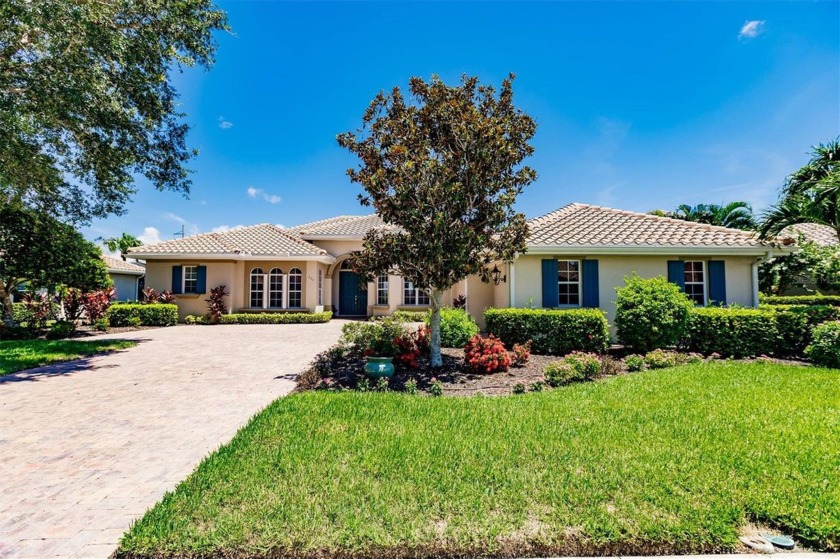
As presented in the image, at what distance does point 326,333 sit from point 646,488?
1455 cm

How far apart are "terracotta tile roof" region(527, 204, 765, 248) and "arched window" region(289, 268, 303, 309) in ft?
43.6

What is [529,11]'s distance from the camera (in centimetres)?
1075

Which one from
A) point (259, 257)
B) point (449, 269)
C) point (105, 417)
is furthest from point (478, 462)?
point (259, 257)

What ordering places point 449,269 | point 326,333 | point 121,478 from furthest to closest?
point 326,333
point 449,269
point 121,478

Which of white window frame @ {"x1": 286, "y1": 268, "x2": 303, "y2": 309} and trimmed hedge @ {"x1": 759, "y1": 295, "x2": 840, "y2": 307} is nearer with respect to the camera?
trimmed hedge @ {"x1": 759, "y1": 295, "x2": 840, "y2": 307}

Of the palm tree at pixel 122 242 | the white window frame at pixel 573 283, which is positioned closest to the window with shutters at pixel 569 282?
the white window frame at pixel 573 283

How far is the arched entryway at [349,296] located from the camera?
24203 mm

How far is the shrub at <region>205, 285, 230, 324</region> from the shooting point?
791 inches

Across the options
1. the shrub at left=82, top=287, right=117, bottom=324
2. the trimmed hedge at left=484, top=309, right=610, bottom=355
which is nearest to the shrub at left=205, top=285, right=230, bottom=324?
the shrub at left=82, top=287, right=117, bottom=324

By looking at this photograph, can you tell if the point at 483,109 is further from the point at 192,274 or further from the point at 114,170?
the point at 192,274

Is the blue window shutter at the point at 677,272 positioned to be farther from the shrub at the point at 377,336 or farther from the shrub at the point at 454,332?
the shrub at the point at 377,336

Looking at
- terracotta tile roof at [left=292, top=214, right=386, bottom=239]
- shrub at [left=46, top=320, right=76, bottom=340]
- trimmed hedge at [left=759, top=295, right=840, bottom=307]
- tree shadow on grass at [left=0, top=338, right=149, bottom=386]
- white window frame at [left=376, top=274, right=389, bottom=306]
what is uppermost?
→ terracotta tile roof at [left=292, top=214, right=386, bottom=239]

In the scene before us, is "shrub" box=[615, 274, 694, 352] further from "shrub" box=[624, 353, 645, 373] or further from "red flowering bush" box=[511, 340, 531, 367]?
"red flowering bush" box=[511, 340, 531, 367]

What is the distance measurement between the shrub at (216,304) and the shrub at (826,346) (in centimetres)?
2308
